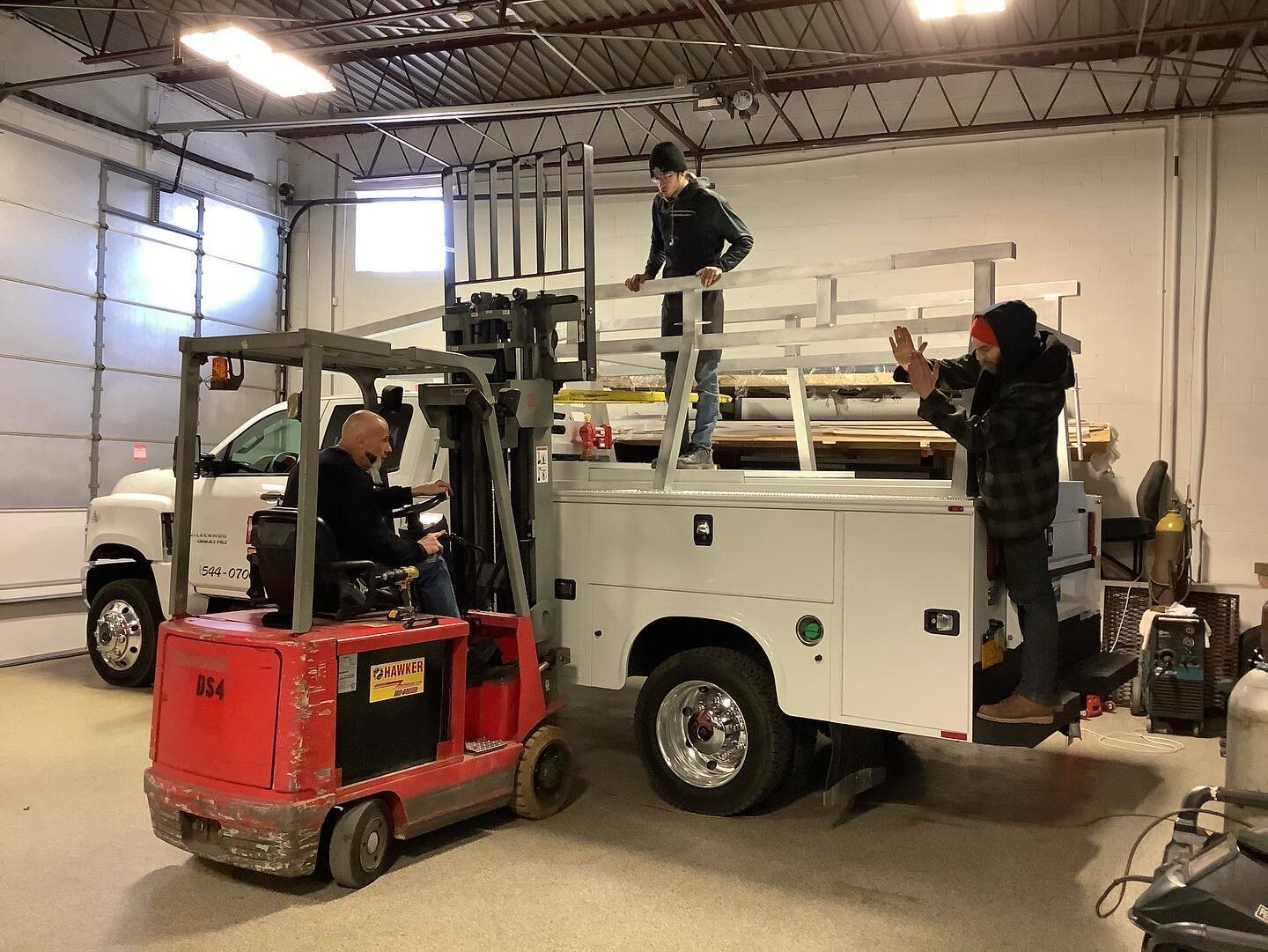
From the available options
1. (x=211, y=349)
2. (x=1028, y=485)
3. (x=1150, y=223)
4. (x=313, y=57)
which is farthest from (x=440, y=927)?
(x=1150, y=223)

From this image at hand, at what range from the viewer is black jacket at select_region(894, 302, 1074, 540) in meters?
4.21

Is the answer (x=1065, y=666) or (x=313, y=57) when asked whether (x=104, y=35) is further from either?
(x=1065, y=666)

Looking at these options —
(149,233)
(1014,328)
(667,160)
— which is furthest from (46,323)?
(1014,328)

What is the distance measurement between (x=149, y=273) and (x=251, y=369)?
6.45ft

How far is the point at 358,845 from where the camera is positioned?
4.05 m

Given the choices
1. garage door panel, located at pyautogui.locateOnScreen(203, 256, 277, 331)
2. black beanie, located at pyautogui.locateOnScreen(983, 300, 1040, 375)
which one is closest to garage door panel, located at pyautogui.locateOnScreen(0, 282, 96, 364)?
garage door panel, located at pyautogui.locateOnScreen(203, 256, 277, 331)

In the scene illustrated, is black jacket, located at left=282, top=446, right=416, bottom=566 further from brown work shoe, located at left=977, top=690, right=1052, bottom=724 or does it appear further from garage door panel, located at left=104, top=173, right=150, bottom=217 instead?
garage door panel, located at left=104, top=173, right=150, bottom=217

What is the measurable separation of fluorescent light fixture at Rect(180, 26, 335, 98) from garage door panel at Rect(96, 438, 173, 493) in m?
4.37

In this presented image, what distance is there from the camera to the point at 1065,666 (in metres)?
4.91

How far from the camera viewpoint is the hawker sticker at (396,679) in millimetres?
4125

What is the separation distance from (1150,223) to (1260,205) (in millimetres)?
961

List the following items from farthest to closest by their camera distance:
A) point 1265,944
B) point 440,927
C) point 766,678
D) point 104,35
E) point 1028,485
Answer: point 104,35 → point 766,678 → point 1028,485 → point 440,927 → point 1265,944

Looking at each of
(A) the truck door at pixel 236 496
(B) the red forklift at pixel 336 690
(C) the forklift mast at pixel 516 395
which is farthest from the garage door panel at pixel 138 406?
(B) the red forklift at pixel 336 690

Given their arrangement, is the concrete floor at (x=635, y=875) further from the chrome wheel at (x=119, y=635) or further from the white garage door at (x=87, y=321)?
the white garage door at (x=87, y=321)
